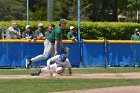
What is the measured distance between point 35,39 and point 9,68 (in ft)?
5.30

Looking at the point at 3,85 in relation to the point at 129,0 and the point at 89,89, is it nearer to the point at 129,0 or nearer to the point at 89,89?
the point at 89,89

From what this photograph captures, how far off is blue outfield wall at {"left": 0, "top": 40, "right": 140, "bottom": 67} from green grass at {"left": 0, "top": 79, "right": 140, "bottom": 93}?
6389 mm

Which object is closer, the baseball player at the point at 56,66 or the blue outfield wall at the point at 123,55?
the baseball player at the point at 56,66

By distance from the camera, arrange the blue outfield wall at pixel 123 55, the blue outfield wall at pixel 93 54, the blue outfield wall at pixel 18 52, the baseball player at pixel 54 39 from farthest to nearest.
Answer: the blue outfield wall at pixel 123 55 < the blue outfield wall at pixel 93 54 < the blue outfield wall at pixel 18 52 < the baseball player at pixel 54 39

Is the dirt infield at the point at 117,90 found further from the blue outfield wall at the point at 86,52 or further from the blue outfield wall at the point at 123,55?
the blue outfield wall at the point at 123,55

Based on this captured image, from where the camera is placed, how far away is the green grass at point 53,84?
42.7 ft

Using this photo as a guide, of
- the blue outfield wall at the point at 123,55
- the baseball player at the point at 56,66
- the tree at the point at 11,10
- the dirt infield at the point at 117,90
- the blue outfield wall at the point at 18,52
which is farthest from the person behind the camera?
the tree at the point at 11,10

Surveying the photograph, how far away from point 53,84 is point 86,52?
807 centimetres

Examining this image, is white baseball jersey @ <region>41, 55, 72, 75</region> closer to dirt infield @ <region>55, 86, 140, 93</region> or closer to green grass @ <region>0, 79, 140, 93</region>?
green grass @ <region>0, 79, 140, 93</region>

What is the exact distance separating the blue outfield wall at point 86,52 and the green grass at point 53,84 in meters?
6.39

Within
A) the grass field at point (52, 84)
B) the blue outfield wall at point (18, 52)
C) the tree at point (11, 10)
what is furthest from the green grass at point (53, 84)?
the tree at point (11, 10)

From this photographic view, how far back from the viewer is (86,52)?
870 inches

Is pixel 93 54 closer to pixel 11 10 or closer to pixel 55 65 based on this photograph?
pixel 55 65

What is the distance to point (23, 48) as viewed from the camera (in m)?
21.4
